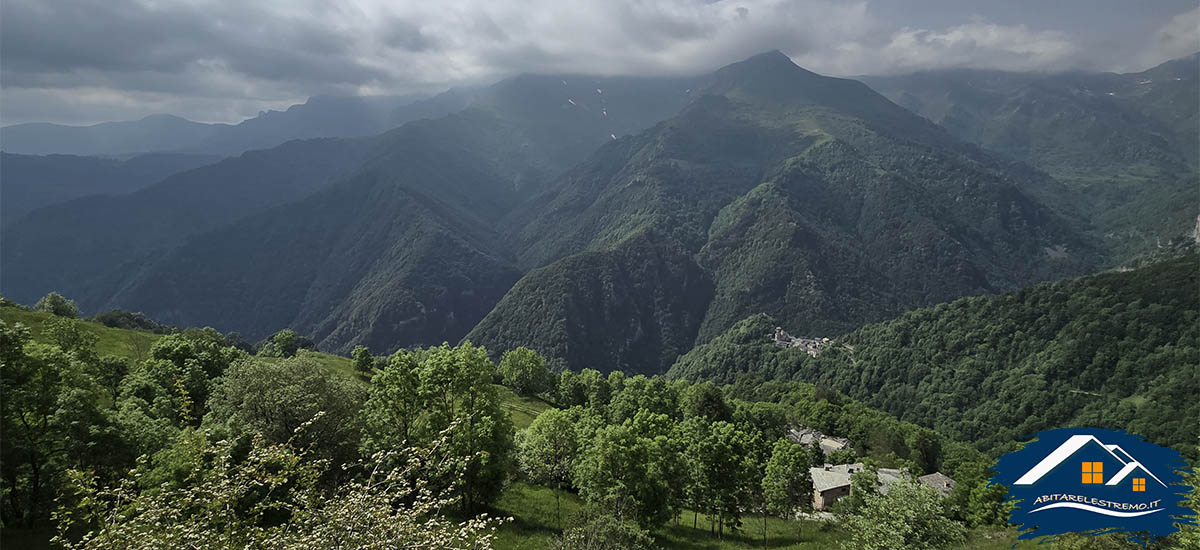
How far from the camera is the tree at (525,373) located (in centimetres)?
10446

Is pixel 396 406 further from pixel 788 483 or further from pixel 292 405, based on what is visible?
pixel 788 483

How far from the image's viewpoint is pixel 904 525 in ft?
→ 73.8

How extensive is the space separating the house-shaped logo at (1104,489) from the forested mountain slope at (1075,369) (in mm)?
141124

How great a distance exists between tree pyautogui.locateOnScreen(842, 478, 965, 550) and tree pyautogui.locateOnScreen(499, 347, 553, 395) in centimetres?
8454

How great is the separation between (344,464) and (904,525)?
74.3 feet

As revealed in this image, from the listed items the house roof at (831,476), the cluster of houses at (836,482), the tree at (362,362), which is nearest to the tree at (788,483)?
the cluster of houses at (836,482)

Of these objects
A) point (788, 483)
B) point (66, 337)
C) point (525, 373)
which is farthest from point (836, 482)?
point (66, 337)

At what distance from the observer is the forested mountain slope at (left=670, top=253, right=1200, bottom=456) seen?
477 feet

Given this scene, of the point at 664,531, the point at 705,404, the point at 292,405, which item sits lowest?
the point at 705,404

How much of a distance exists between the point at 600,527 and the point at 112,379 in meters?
45.1

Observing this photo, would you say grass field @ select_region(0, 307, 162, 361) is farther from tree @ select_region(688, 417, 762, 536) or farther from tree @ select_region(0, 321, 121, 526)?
tree @ select_region(688, 417, 762, 536)

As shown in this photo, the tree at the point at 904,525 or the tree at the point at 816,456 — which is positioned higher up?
the tree at the point at 904,525

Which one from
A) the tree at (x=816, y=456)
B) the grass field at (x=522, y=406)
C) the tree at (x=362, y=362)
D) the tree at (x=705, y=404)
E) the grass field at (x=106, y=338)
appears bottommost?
the tree at (x=816, y=456)

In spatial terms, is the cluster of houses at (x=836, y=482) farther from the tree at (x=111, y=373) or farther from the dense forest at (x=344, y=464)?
the tree at (x=111, y=373)
